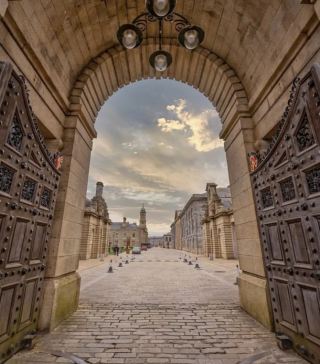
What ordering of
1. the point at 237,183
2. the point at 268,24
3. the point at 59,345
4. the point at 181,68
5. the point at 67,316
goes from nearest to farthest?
1. the point at 59,345
2. the point at 268,24
3. the point at 67,316
4. the point at 237,183
5. the point at 181,68

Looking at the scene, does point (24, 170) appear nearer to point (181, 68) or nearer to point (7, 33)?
point (7, 33)

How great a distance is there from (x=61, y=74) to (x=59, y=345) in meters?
5.65

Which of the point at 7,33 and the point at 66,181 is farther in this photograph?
the point at 66,181

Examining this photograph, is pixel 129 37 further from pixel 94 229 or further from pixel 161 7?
pixel 94 229

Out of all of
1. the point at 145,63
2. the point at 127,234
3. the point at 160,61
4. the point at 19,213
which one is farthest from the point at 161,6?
the point at 127,234

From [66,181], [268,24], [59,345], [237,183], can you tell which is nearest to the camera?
[59,345]

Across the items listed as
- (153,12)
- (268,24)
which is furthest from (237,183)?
(153,12)

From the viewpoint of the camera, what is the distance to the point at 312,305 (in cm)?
286

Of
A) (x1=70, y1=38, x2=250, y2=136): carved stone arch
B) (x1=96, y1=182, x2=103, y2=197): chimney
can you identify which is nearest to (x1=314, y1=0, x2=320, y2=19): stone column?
(x1=70, y1=38, x2=250, y2=136): carved stone arch

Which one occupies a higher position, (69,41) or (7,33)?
(69,41)

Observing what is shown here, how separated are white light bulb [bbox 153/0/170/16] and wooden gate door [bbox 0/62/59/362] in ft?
7.42

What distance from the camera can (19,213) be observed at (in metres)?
3.22

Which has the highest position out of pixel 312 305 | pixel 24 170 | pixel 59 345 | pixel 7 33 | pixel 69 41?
pixel 69 41

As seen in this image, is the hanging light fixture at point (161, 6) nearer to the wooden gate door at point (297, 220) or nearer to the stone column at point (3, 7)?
the stone column at point (3, 7)
